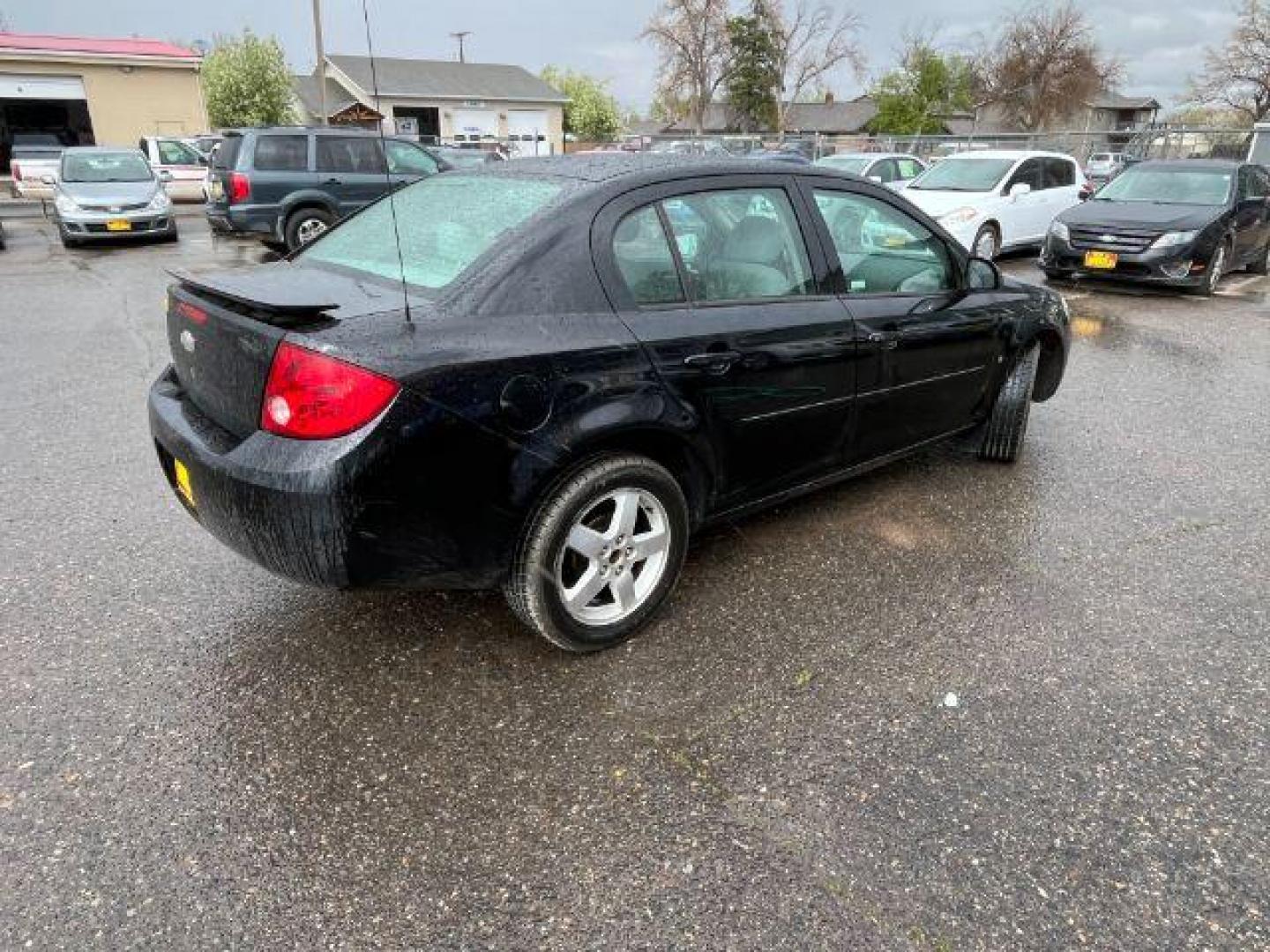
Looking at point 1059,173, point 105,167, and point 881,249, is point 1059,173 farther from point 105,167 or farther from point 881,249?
point 105,167

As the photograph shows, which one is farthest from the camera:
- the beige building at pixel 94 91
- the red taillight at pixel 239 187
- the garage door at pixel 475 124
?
the garage door at pixel 475 124

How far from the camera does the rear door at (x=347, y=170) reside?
40.5ft

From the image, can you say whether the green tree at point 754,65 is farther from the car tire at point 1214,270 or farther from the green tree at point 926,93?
the car tire at point 1214,270

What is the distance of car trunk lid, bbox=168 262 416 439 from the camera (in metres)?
2.47

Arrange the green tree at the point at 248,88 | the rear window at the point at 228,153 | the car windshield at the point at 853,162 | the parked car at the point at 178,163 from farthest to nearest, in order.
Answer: the green tree at the point at 248,88 < the parked car at the point at 178,163 < the car windshield at the point at 853,162 < the rear window at the point at 228,153

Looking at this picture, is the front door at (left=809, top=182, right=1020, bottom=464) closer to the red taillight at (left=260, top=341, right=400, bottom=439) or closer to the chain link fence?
the red taillight at (left=260, top=341, right=400, bottom=439)

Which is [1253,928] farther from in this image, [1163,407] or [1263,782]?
[1163,407]

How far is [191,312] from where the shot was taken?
287 centimetres

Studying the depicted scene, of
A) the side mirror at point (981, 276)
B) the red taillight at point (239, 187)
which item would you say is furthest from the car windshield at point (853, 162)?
the side mirror at point (981, 276)

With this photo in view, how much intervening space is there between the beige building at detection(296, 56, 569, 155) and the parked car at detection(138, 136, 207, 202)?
26.4 meters

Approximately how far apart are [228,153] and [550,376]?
12.0 m

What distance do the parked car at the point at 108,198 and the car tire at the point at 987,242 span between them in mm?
12682

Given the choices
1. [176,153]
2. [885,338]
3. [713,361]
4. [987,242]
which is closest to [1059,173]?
[987,242]

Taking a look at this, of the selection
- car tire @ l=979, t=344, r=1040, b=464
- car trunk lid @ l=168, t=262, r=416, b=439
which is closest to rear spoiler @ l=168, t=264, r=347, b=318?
car trunk lid @ l=168, t=262, r=416, b=439
